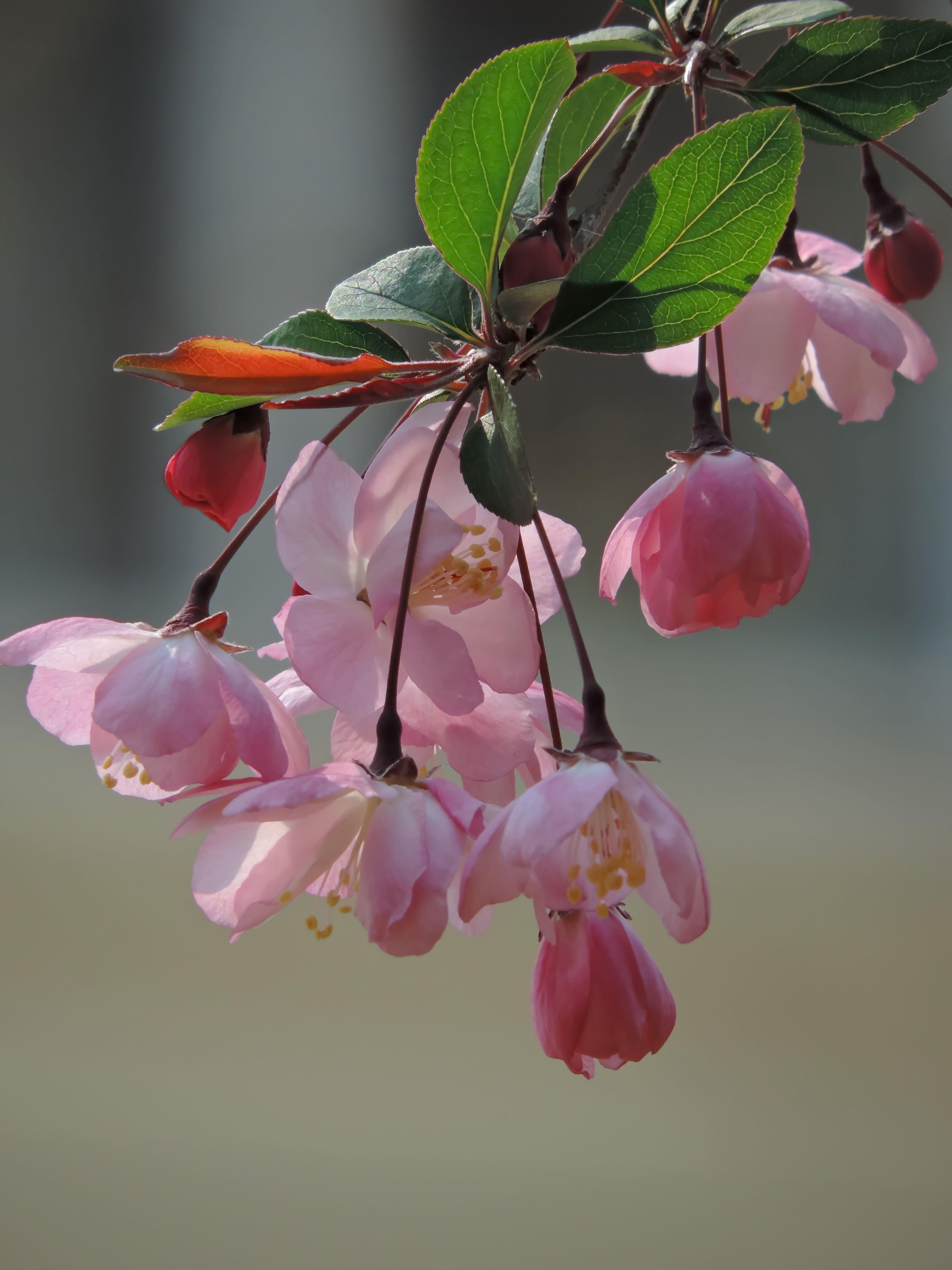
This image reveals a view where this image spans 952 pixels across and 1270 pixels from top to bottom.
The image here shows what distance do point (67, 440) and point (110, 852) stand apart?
94 centimetres

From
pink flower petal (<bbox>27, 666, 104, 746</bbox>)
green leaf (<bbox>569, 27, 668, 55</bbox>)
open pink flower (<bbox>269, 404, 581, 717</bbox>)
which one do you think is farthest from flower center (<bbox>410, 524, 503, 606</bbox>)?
green leaf (<bbox>569, 27, 668, 55</bbox>)

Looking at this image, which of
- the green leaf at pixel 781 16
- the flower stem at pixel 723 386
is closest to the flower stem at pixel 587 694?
the flower stem at pixel 723 386

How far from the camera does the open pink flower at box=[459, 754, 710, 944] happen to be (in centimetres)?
24

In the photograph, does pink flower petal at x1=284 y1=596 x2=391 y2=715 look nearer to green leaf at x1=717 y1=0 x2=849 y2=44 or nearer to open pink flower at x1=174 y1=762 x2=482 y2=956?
open pink flower at x1=174 y1=762 x2=482 y2=956

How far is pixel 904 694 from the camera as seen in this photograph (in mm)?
2275

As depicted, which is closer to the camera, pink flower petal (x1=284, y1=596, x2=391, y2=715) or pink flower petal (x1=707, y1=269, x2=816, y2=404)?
pink flower petal (x1=284, y1=596, x2=391, y2=715)

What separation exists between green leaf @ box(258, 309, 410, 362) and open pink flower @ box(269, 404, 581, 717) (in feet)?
0.13

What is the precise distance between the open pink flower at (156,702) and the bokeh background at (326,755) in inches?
65.8

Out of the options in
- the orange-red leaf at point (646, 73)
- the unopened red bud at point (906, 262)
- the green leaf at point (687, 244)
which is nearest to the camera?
the green leaf at point (687, 244)

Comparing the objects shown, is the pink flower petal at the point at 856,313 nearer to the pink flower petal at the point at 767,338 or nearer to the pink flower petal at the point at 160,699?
the pink flower petal at the point at 767,338

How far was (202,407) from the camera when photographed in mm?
290

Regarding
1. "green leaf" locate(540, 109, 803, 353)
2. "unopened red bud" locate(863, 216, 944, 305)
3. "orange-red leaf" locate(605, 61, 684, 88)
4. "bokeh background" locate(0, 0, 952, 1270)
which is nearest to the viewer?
"green leaf" locate(540, 109, 803, 353)

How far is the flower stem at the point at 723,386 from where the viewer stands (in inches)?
14.8

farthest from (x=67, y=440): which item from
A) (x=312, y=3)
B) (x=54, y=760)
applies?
(x=312, y=3)
